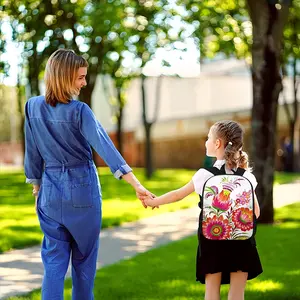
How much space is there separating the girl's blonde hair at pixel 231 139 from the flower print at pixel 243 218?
0.28 m

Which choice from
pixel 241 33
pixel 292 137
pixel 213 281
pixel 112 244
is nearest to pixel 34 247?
pixel 112 244

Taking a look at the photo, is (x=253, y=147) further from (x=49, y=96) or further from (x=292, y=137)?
(x=292, y=137)

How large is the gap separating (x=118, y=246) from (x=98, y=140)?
515 centimetres

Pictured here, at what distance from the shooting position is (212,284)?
14.3ft

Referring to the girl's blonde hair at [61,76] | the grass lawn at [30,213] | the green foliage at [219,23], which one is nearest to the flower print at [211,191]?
the girl's blonde hair at [61,76]

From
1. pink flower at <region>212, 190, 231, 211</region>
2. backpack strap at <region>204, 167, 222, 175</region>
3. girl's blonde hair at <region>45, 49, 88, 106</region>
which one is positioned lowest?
pink flower at <region>212, 190, 231, 211</region>

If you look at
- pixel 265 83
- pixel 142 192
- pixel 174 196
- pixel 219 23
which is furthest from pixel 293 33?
pixel 174 196

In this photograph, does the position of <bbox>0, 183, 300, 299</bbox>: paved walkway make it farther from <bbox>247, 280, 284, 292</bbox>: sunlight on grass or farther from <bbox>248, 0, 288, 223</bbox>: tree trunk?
<bbox>247, 280, 284, 292</bbox>: sunlight on grass

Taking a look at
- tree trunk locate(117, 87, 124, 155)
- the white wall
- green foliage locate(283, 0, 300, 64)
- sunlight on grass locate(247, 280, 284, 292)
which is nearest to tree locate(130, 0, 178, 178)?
green foliage locate(283, 0, 300, 64)

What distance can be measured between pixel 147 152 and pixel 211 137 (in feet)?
75.9

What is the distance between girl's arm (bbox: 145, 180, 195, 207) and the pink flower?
6.2 inches

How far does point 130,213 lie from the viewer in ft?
43.1

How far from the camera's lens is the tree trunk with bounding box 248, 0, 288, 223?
36.5 ft

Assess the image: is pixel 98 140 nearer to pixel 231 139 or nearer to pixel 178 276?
pixel 231 139
